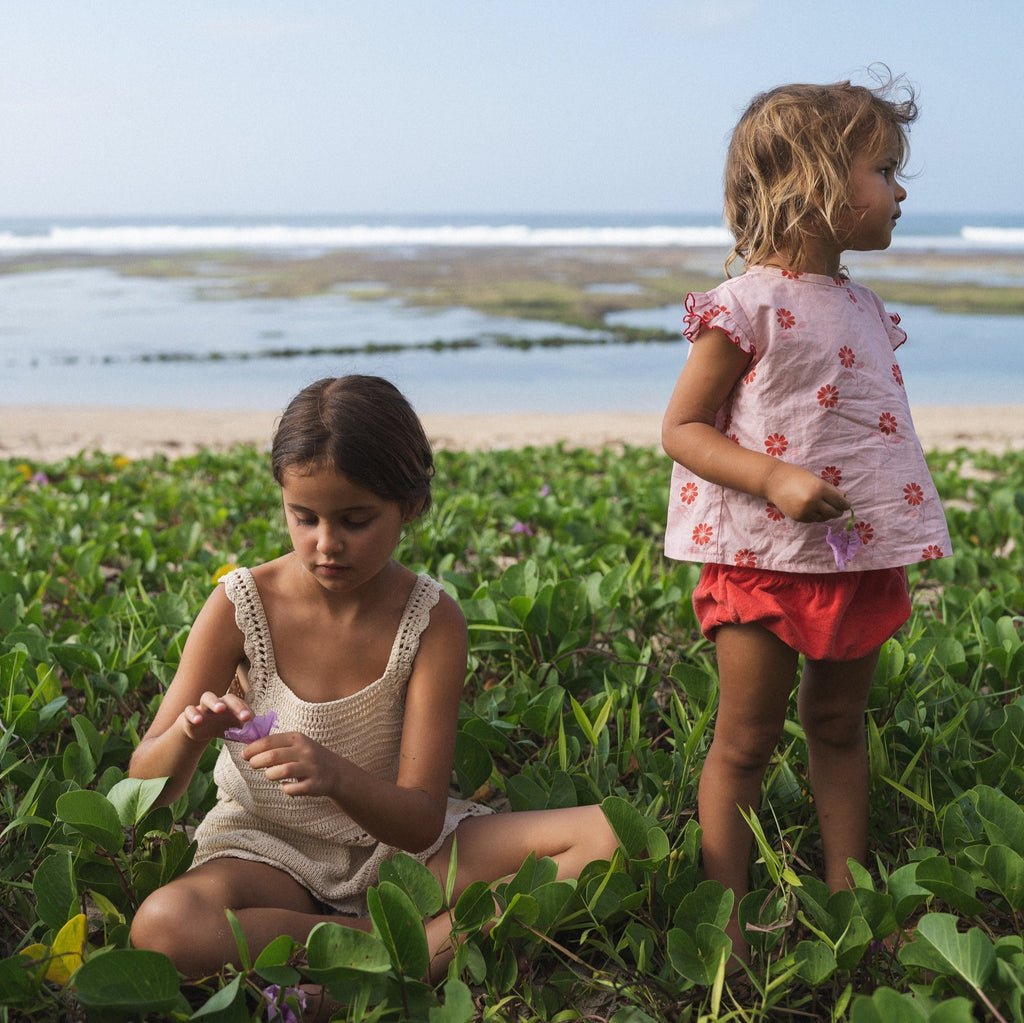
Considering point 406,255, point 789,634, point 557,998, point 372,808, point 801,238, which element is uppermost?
point 406,255

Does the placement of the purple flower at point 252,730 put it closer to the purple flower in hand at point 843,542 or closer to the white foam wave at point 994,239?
the purple flower in hand at point 843,542

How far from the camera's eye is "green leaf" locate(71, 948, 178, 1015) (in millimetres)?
1397

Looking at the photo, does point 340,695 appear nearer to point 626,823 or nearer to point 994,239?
point 626,823

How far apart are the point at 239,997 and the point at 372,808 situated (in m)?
0.30

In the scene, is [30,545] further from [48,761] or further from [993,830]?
[993,830]

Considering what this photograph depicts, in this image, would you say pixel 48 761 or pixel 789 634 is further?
pixel 48 761

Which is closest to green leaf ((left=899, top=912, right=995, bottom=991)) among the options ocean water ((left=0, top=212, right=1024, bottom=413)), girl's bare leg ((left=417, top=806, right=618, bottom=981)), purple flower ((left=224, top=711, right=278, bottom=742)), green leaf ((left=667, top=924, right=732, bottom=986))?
green leaf ((left=667, top=924, right=732, bottom=986))

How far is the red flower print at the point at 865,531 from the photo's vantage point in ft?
5.75

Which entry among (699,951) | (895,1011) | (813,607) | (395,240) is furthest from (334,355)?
(395,240)

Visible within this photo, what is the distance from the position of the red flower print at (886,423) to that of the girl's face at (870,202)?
0.26m

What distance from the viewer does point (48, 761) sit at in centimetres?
206

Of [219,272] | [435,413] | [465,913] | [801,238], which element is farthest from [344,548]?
[219,272]

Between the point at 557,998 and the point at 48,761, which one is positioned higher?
the point at 48,761

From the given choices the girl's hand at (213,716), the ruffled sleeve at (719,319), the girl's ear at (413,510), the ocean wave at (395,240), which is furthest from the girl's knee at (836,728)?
the ocean wave at (395,240)
